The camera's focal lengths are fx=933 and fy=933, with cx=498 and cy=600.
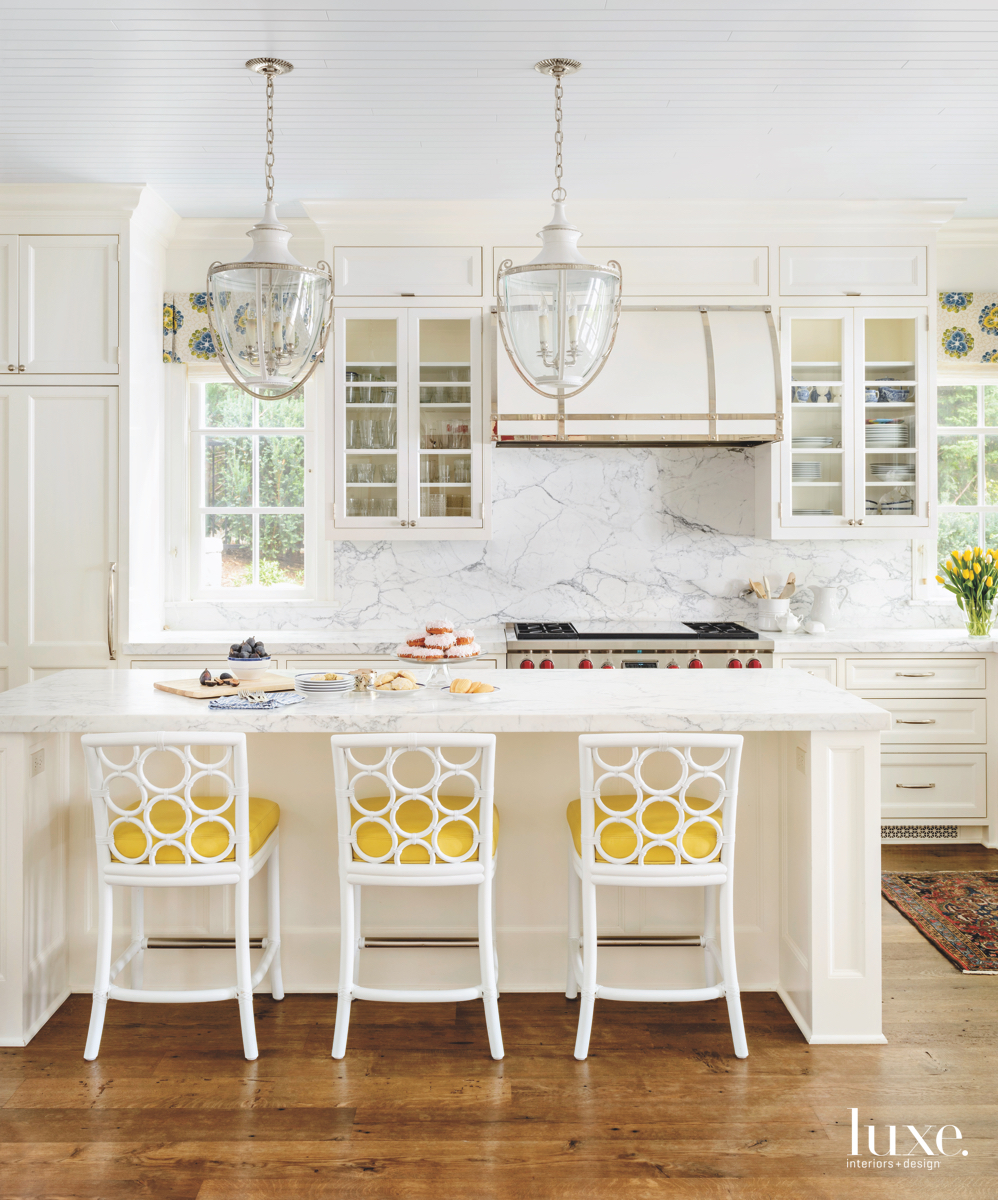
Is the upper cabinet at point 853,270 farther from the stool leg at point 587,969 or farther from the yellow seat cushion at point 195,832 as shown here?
the yellow seat cushion at point 195,832

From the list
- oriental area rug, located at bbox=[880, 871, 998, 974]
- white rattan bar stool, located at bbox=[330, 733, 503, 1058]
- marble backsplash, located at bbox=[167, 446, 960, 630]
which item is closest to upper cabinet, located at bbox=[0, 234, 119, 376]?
marble backsplash, located at bbox=[167, 446, 960, 630]

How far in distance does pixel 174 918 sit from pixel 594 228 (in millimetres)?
3314

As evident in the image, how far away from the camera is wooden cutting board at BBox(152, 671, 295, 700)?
2619 millimetres

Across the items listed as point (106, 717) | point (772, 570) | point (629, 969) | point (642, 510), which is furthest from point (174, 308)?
point (629, 969)

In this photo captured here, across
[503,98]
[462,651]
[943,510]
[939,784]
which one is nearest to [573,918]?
[462,651]

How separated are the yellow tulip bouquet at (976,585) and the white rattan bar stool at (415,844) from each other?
116 inches

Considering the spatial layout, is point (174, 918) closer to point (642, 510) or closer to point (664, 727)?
point (664, 727)

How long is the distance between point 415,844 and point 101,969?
826 mm

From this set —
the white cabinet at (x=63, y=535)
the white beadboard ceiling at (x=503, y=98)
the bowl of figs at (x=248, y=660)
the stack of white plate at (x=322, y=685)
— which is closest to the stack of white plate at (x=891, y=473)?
the white beadboard ceiling at (x=503, y=98)

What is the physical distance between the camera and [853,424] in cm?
427

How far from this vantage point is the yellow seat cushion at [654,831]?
89.5 inches

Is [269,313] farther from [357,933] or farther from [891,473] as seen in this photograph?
[891,473]

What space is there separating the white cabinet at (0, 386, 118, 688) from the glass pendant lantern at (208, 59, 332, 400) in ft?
6.40

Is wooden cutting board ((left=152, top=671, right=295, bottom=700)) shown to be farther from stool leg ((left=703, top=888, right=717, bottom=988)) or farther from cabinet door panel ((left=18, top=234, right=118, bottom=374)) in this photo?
cabinet door panel ((left=18, top=234, right=118, bottom=374))
